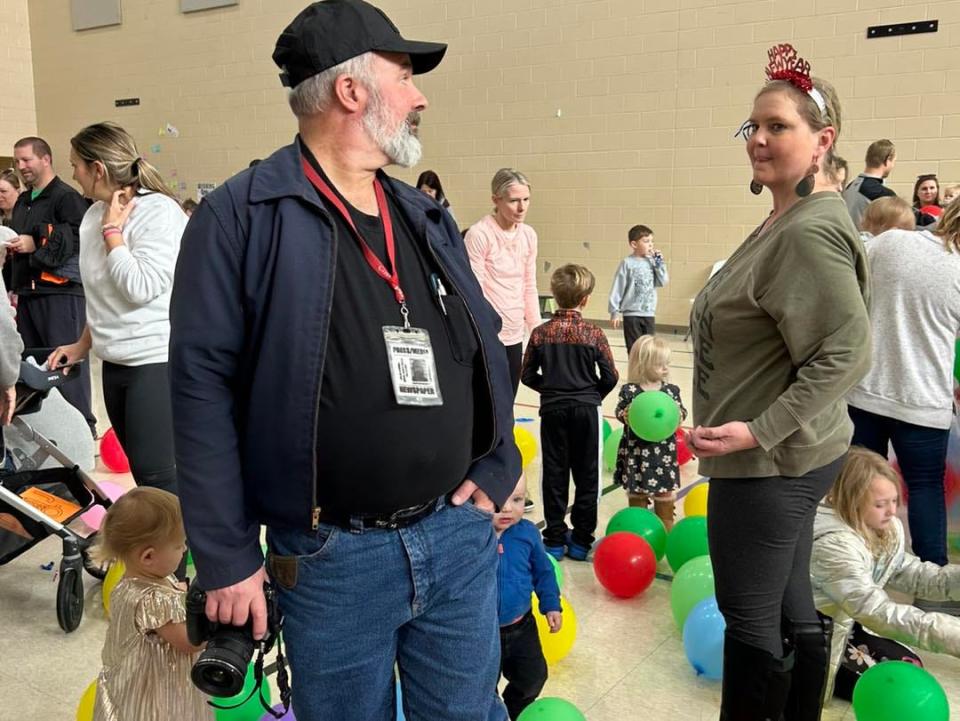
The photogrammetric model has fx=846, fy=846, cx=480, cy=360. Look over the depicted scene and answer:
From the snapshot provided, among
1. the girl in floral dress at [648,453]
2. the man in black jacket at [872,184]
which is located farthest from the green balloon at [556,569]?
the man in black jacket at [872,184]

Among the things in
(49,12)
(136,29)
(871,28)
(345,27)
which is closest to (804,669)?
(345,27)

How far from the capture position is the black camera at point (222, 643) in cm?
135

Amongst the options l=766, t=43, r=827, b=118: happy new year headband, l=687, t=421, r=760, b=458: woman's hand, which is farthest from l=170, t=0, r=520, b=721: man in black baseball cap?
l=766, t=43, r=827, b=118: happy new year headband

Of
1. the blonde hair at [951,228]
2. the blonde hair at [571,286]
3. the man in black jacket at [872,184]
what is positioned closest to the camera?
the blonde hair at [951,228]

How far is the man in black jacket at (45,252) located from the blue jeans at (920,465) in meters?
4.17

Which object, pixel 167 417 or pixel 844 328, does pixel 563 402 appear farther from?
pixel 844 328

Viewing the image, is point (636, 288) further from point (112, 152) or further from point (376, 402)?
point (376, 402)

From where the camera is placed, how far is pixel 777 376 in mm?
1842

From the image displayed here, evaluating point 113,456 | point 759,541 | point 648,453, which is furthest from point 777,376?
point 113,456

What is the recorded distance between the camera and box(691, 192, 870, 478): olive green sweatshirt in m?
1.74

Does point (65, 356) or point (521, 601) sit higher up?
point (65, 356)

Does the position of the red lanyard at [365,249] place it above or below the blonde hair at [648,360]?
above

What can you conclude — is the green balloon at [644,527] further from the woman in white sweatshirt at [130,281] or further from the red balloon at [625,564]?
the woman in white sweatshirt at [130,281]

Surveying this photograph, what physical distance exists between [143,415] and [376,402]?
1.79m
